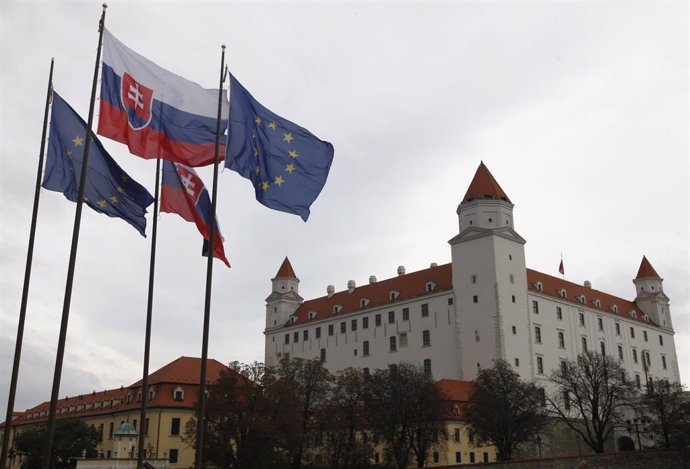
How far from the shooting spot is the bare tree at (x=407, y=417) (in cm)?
6156

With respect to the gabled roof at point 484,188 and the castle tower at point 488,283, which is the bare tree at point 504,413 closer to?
the castle tower at point 488,283

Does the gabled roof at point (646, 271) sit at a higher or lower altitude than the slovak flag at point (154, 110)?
higher

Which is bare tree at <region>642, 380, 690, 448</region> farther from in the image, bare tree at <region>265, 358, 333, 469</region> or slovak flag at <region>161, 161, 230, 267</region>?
slovak flag at <region>161, 161, 230, 267</region>

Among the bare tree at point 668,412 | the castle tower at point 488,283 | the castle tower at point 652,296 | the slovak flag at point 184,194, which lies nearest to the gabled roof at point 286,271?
the castle tower at point 488,283

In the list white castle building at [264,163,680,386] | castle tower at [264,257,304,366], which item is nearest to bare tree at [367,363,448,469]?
white castle building at [264,163,680,386]

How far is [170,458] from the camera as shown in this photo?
222ft

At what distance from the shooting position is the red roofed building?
225ft

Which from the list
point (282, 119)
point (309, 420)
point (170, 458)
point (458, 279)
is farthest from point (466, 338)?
point (282, 119)

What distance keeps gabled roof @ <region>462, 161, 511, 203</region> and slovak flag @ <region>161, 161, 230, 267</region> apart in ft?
231

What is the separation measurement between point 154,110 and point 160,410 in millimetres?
53349

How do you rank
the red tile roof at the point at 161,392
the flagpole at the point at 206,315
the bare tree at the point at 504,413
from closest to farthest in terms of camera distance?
the flagpole at the point at 206,315
the bare tree at the point at 504,413
the red tile roof at the point at 161,392

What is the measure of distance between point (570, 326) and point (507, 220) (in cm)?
1597

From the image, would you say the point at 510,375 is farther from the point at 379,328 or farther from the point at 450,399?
the point at 379,328

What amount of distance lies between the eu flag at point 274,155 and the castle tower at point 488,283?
2568 inches
